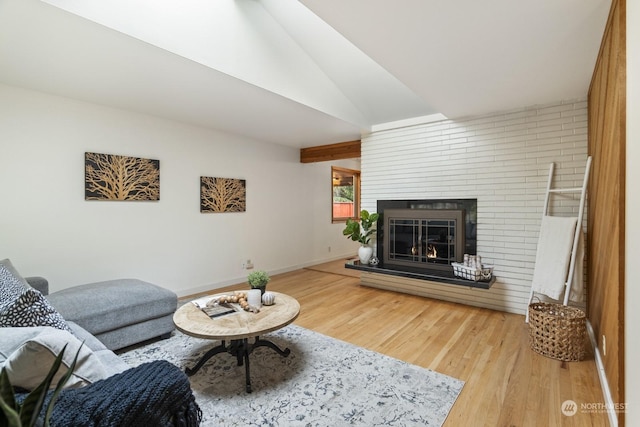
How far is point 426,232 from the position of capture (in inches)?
156

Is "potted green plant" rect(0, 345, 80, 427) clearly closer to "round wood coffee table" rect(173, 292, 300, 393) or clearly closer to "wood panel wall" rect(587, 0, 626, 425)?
"round wood coffee table" rect(173, 292, 300, 393)

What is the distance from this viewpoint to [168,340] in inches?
103

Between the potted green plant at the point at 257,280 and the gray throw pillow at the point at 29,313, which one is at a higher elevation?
the gray throw pillow at the point at 29,313

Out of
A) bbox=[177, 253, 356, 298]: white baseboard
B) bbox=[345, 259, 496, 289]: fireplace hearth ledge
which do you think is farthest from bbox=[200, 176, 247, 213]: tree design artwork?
bbox=[345, 259, 496, 289]: fireplace hearth ledge

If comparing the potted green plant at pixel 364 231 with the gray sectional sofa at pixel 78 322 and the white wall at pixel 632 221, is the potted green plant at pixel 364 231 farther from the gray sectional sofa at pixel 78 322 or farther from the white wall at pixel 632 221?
the white wall at pixel 632 221

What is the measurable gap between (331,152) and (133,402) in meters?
4.68

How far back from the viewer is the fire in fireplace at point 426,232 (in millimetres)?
3639

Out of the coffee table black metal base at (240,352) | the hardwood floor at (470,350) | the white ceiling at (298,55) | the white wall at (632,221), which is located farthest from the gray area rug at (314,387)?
the white ceiling at (298,55)

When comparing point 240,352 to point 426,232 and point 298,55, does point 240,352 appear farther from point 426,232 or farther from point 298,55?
point 298,55

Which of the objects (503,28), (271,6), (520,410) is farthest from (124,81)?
(520,410)

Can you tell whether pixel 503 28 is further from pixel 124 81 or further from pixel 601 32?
pixel 124 81

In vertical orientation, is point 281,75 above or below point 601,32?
above

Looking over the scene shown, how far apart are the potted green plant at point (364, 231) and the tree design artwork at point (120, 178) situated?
265cm

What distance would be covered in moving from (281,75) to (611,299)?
10.1 feet
